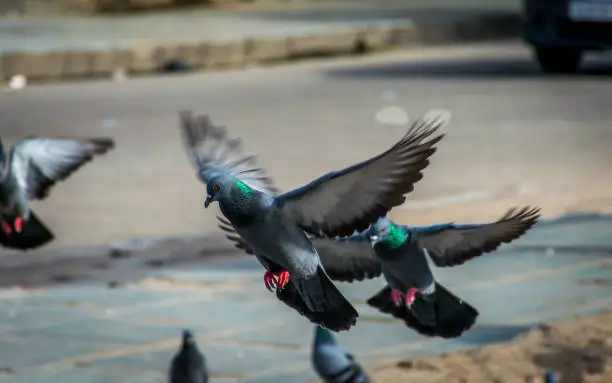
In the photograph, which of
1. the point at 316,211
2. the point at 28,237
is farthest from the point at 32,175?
the point at 316,211

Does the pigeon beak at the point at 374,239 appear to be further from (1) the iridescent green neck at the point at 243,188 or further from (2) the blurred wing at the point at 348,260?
(1) the iridescent green neck at the point at 243,188

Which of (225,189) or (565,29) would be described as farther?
(565,29)

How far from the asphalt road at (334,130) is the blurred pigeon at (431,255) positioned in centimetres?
617

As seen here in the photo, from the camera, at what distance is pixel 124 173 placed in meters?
10.9

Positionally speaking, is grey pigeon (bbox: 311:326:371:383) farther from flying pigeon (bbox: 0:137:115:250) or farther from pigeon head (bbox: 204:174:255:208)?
pigeon head (bbox: 204:174:255:208)

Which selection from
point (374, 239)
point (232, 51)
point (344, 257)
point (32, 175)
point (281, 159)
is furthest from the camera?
point (232, 51)

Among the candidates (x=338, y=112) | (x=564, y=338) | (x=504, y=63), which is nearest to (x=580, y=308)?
(x=564, y=338)

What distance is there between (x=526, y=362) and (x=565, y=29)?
12.2 metres

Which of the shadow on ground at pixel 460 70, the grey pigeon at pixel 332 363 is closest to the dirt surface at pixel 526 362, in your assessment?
the grey pigeon at pixel 332 363

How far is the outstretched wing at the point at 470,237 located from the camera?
7.07 feet

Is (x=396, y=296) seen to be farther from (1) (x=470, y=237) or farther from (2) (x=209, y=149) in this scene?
(2) (x=209, y=149)

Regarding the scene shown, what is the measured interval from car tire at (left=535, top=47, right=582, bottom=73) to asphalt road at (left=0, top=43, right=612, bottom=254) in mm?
318

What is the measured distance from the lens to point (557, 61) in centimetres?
1791

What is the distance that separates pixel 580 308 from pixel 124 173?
5254mm
